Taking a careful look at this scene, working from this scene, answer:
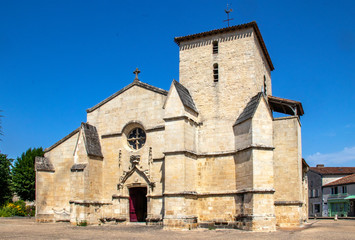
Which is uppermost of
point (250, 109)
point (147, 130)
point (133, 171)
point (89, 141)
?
point (250, 109)

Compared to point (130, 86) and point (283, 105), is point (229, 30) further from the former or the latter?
point (130, 86)

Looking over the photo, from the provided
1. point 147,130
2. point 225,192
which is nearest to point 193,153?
point 225,192

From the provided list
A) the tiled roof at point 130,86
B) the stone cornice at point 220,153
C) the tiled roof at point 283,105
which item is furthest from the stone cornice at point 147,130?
the tiled roof at point 283,105

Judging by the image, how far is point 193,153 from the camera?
17.2 m

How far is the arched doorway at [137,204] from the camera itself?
1941 cm

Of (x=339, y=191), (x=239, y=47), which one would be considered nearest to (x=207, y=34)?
(x=239, y=47)

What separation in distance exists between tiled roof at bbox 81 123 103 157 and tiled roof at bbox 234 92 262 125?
8.00 metres

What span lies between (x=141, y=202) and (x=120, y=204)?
1.40 meters

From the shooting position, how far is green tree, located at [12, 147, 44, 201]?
3100cm

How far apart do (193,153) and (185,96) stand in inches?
118

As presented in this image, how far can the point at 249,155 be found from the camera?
1593 centimetres

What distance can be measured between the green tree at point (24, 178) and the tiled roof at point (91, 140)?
14.2 metres

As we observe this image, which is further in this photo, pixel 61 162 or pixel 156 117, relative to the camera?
pixel 61 162

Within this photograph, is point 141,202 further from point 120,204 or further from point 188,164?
point 188,164
